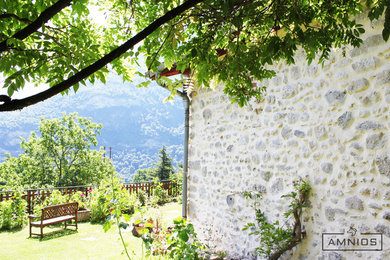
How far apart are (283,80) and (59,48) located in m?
2.94

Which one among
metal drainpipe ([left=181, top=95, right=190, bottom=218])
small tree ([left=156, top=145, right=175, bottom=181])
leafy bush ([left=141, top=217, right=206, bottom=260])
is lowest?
small tree ([left=156, top=145, right=175, bottom=181])

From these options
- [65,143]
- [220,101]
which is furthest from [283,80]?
[65,143]

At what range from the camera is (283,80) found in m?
3.70

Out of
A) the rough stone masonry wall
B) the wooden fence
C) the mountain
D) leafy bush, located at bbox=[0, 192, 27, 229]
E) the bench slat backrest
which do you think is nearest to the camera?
the rough stone masonry wall

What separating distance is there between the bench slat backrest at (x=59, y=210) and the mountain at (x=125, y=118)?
111 meters

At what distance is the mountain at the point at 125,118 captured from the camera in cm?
12481

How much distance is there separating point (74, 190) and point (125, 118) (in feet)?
456

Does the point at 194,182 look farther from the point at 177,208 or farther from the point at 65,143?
the point at 65,143

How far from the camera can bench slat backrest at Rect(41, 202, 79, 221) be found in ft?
21.3

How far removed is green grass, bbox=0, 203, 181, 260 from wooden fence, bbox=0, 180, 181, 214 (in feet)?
4.76

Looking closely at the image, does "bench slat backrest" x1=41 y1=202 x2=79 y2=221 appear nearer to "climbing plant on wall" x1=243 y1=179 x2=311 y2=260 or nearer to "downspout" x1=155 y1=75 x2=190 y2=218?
"downspout" x1=155 y1=75 x2=190 y2=218

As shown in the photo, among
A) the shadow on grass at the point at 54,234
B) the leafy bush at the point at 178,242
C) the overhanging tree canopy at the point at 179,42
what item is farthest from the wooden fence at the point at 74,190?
the overhanging tree canopy at the point at 179,42

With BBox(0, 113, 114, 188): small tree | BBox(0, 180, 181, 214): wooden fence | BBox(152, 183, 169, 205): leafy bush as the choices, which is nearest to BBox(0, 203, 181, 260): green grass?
BBox(0, 180, 181, 214): wooden fence

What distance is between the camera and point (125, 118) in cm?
14400
